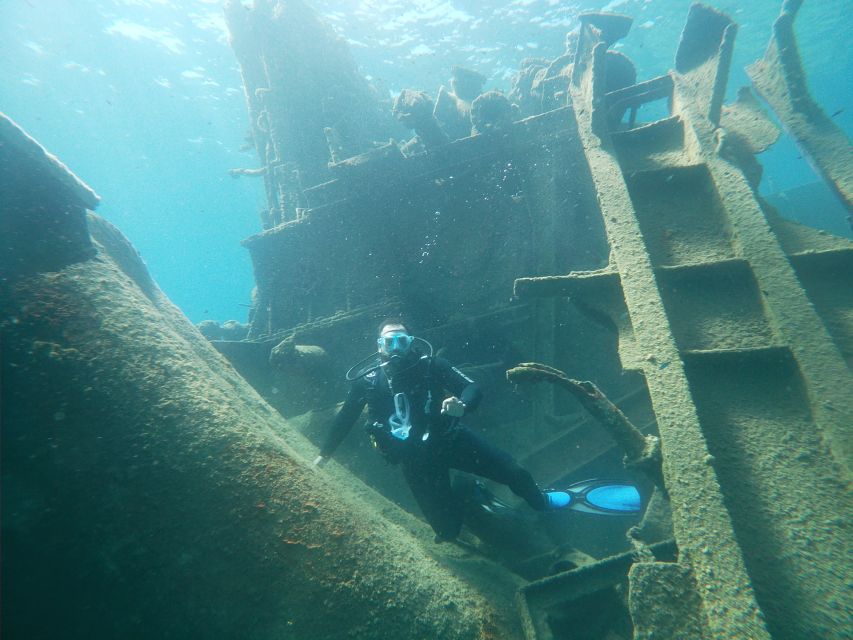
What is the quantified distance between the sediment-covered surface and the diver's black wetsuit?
1626mm

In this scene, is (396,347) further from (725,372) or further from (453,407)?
(725,372)

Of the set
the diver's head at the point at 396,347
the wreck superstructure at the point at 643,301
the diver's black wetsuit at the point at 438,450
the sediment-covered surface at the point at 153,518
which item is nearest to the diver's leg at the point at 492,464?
the diver's black wetsuit at the point at 438,450

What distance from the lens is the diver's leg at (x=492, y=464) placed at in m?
3.90

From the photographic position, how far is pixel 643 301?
8.60ft

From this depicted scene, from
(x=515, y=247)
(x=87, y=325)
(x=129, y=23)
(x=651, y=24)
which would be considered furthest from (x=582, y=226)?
(x=129, y=23)

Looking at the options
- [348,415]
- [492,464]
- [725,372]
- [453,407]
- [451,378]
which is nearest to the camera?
[725,372]

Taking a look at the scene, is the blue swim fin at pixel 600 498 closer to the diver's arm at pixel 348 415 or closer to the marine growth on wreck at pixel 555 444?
the marine growth on wreck at pixel 555 444

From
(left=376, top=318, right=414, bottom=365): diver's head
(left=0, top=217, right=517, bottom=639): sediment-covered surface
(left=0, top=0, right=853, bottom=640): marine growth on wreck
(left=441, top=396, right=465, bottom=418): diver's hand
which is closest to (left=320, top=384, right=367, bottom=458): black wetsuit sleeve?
(left=0, top=0, right=853, bottom=640): marine growth on wreck

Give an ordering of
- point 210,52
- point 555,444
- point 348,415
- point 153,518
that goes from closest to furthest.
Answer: point 153,518 → point 348,415 → point 555,444 → point 210,52

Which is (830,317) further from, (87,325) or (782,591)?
(87,325)

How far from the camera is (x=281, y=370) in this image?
5445mm

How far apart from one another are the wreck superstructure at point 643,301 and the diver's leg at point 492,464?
0.75 metres

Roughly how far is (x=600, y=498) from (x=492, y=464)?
1.27 m

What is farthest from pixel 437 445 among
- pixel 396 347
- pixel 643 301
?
pixel 643 301
